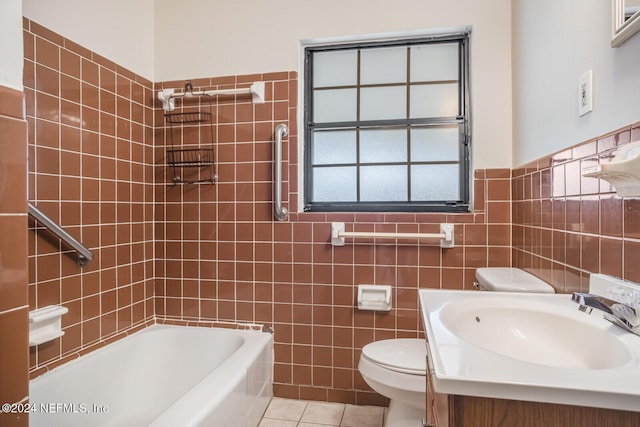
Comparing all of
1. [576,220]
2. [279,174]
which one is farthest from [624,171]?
[279,174]

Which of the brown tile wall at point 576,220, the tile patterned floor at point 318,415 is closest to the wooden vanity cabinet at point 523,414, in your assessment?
the brown tile wall at point 576,220

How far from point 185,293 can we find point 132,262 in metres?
0.36

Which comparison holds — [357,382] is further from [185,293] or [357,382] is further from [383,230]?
[185,293]

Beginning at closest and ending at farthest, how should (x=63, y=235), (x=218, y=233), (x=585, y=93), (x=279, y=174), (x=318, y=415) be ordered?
(x=585, y=93)
(x=63, y=235)
(x=318, y=415)
(x=279, y=174)
(x=218, y=233)

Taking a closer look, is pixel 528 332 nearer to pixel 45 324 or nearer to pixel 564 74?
pixel 564 74

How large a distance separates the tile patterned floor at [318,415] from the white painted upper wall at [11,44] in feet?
5.69

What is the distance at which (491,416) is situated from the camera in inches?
21.7

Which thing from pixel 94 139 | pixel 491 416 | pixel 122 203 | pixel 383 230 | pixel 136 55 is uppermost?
pixel 136 55

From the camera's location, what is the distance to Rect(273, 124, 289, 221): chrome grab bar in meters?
1.93

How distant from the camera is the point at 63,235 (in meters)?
1.50

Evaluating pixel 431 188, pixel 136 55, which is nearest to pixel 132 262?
pixel 136 55

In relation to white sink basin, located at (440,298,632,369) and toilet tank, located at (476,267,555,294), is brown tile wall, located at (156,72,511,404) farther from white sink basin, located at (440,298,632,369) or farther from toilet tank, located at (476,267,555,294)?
white sink basin, located at (440,298,632,369)

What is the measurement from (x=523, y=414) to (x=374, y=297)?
1327 millimetres

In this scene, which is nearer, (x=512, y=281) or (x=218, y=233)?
(x=512, y=281)
